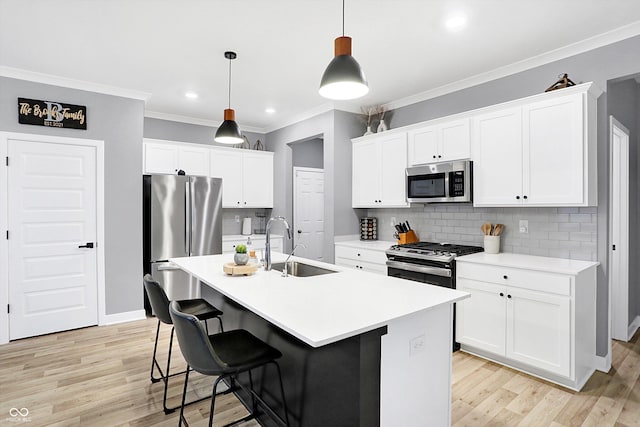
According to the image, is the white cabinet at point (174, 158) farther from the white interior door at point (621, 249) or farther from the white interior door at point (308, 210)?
the white interior door at point (621, 249)

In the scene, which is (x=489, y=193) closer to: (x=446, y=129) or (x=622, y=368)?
(x=446, y=129)

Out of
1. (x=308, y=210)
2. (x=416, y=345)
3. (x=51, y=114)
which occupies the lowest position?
(x=416, y=345)

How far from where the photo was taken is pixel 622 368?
9.73 feet

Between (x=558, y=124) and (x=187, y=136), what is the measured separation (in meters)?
4.80

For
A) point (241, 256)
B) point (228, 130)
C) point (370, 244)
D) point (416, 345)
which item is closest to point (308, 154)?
point (370, 244)

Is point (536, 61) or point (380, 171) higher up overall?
point (536, 61)

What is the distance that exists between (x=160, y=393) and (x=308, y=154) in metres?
4.70

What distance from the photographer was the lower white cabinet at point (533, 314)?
258 centimetres

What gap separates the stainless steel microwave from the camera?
346 centimetres

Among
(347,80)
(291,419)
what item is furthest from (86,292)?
(347,80)

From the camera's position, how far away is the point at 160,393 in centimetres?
258

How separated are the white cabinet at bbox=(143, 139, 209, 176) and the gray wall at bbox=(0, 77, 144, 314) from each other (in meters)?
0.57

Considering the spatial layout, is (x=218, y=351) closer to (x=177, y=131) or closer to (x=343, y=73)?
(x=343, y=73)

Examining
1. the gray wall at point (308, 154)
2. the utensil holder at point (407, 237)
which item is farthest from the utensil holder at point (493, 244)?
the gray wall at point (308, 154)
